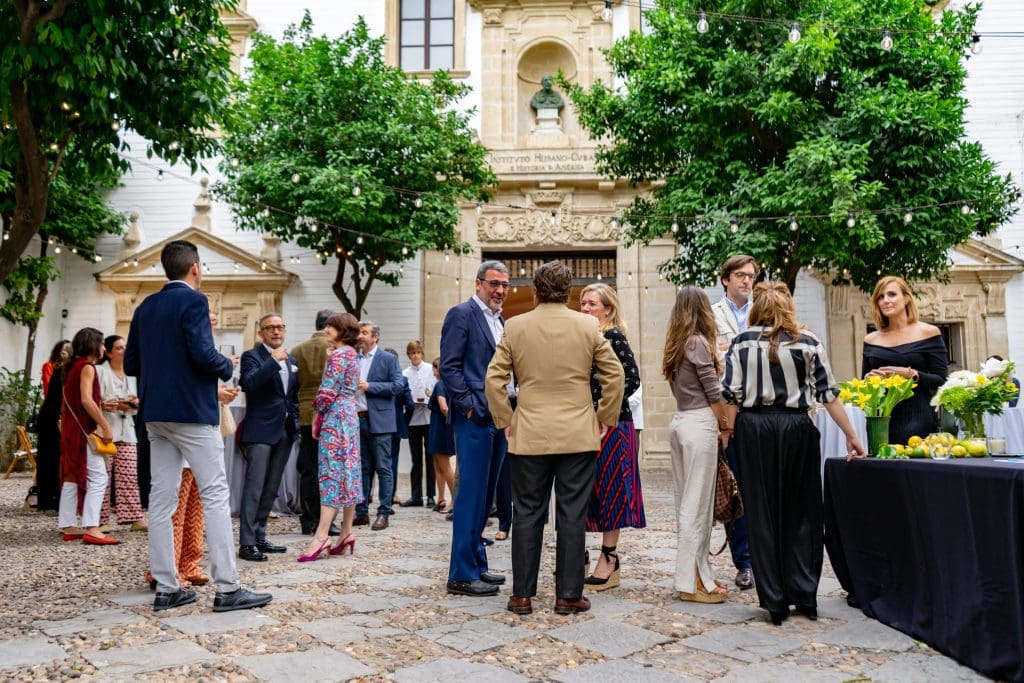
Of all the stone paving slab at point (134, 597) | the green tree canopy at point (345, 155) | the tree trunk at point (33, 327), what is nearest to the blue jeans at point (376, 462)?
the stone paving slab at point (134, 597)

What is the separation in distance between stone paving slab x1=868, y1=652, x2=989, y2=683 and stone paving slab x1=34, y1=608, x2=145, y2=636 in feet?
11.0

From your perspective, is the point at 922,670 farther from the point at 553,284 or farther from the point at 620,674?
the point at 553,284

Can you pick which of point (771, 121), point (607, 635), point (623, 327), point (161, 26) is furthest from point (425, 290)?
point (607, 635)

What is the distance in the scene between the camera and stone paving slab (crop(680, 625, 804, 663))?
3.58 metres

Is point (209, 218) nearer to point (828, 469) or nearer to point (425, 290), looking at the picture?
point (425, 290)

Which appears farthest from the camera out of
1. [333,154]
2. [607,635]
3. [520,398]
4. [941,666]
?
[333,154]

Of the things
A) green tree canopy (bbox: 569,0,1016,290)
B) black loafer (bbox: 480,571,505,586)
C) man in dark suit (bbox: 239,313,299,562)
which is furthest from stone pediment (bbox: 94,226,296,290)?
black loafer (bbox: 480,571,505,586)

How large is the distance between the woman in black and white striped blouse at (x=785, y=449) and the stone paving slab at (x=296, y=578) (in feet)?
8.55

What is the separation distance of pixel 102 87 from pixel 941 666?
6.79 metres

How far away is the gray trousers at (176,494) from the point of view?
14.1 ft

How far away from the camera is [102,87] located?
6695mm

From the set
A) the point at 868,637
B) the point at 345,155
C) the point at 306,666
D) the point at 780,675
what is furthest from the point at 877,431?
the point at 345,155

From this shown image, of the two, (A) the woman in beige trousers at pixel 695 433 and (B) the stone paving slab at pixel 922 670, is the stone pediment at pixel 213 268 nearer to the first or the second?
(A) the woman in beige trousers at pixel 695 433

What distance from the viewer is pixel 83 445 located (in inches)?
270
